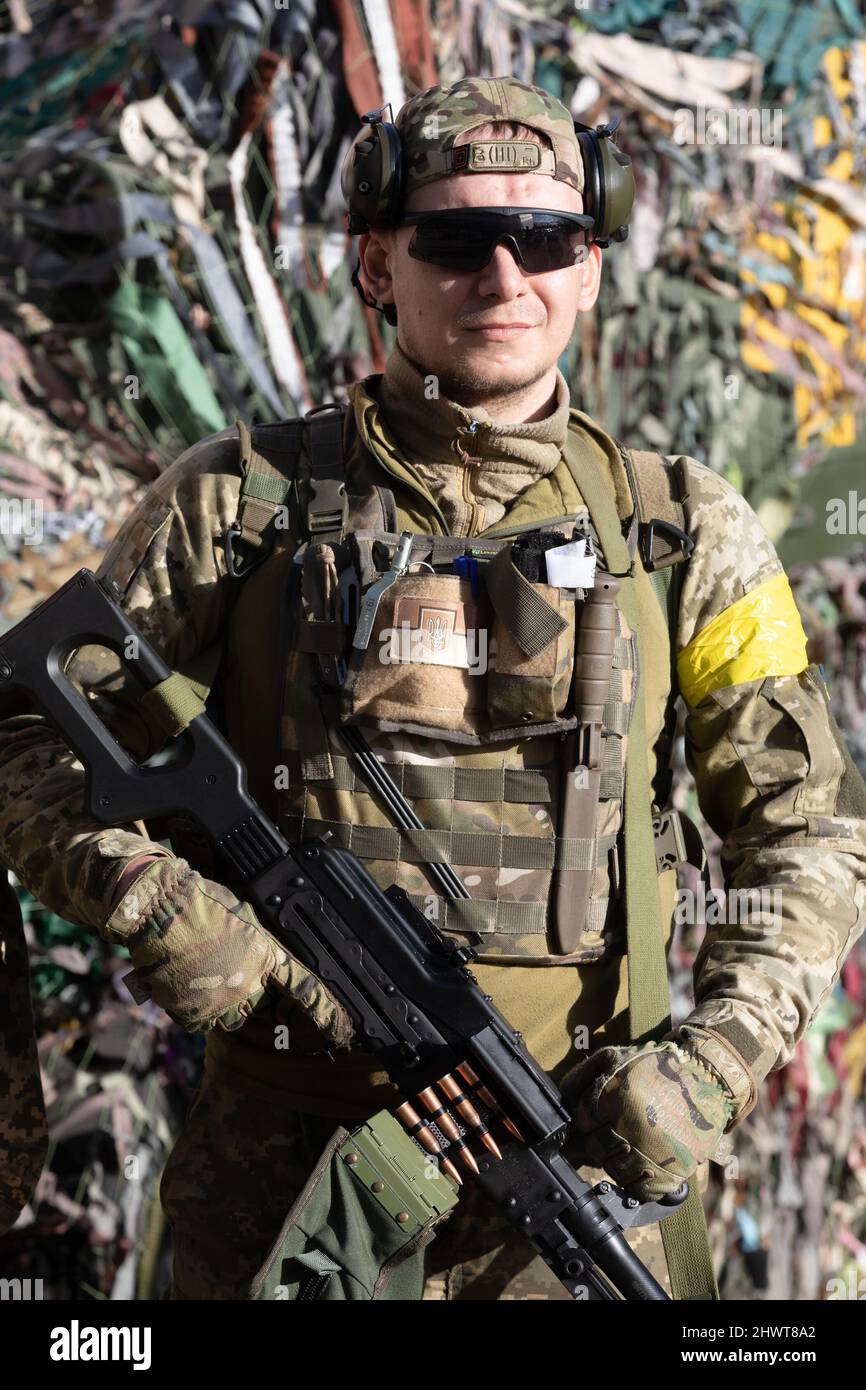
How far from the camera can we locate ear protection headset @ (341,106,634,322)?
2281 millimetres

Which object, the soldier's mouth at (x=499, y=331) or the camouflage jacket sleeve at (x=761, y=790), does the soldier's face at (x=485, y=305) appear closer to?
the soldier's mouth at (x=499, y=331)

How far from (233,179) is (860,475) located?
1.84 metres

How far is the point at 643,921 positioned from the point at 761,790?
273 mm

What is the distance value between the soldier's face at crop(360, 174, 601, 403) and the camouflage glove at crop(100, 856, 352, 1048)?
0.87 meters

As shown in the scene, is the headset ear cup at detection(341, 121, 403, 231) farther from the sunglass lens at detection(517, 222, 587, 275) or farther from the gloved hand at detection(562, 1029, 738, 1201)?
the gloved hand at detection(562, 1029, 738, 1201)

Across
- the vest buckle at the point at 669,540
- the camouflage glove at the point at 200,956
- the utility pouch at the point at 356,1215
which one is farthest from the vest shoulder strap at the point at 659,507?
the utility pouch at the point at 356,1215

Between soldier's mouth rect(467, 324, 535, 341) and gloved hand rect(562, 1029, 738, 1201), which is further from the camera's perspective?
soldier's mouth rect(467, 324, 535, 341)

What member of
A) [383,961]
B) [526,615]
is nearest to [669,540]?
[526,615]

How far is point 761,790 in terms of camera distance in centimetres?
232

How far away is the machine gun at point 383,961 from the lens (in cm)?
206

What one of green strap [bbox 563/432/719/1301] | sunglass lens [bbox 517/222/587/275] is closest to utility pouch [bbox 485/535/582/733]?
green strap [bbox 563/432/719/1301]

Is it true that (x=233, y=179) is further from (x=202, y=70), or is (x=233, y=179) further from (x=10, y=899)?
(x=10, y=899)

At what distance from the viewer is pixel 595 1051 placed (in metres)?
2.26
